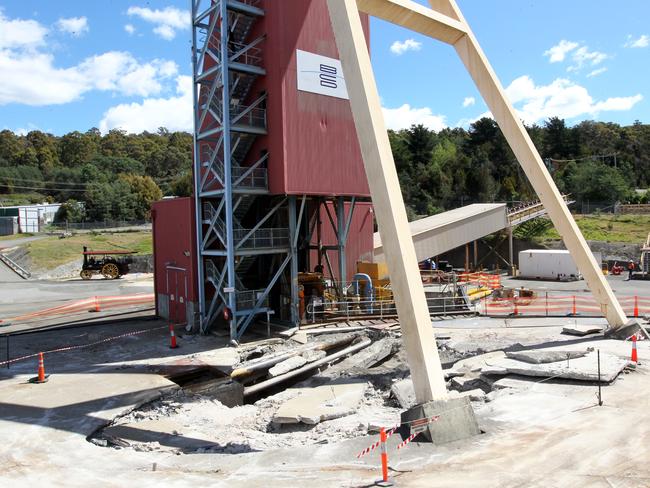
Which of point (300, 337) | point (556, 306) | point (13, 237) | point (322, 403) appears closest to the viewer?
point (322, 403)

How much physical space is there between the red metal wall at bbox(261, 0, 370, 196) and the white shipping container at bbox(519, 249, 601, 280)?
22.0 metres

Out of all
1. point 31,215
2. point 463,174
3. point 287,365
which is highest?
point 463,174

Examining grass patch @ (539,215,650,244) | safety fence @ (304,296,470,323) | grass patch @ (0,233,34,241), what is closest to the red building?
safety fence @ (304,296,470,323)

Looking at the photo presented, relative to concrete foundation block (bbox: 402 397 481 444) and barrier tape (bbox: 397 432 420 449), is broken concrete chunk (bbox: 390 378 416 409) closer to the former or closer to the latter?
concrete foundation block (bbox: 402 397 481 444)

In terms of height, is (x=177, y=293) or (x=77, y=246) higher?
(x=77, y=246)

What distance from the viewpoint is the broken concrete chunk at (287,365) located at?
1617 centimetres

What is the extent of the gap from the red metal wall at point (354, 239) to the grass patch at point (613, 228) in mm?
28827

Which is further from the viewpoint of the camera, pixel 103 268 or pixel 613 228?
pixel 613 228

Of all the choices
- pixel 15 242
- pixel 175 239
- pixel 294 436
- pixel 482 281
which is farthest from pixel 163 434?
pixel 15 242

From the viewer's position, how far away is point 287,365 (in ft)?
54.3

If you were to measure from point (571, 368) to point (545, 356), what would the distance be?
1.05 m

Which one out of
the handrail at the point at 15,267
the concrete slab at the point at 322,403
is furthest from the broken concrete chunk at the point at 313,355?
the handrail at the point at 15,267

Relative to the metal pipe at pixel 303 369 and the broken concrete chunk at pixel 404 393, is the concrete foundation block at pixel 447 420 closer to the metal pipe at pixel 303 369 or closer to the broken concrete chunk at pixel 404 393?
the broken concrete chunk at pixel 404 393

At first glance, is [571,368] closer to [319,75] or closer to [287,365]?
[287,365]
